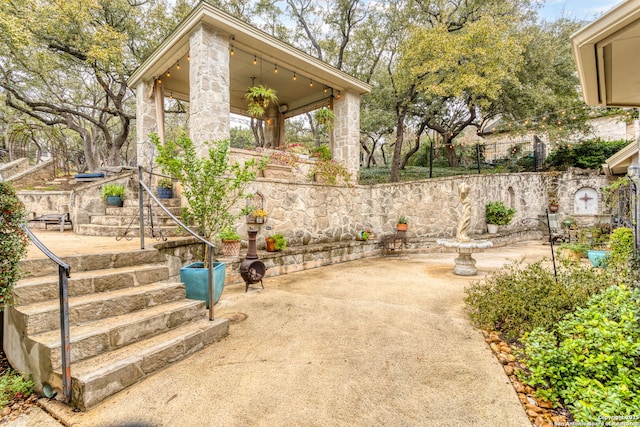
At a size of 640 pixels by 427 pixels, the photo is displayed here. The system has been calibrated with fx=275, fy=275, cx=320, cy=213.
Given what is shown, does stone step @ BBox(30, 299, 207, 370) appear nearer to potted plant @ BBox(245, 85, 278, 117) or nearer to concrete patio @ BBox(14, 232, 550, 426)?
concrete patio @ BBox(14, 232, 550, 426)

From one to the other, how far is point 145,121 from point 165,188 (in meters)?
2.47

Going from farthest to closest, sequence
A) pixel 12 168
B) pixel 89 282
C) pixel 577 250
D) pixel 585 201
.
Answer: pixel 585 201 < pixel 12 168 < pixel 577 250 < pixel 89 282

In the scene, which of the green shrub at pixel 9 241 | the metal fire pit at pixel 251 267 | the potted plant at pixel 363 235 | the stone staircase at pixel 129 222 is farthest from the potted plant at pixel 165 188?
the potted plant at pixel 363 235

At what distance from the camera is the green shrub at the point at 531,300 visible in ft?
8.98

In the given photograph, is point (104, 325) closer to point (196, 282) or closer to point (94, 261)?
point (94, 261)

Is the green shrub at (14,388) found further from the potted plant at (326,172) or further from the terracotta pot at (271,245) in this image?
the potted plant at (326,172)

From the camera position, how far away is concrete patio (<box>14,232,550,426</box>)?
5.66ft

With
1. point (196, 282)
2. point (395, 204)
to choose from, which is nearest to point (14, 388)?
point (196, 282)

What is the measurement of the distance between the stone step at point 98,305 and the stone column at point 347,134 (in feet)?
18.8

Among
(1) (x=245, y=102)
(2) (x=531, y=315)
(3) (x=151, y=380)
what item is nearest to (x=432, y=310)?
(2) (x=531, y=315)

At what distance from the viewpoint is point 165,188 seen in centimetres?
584

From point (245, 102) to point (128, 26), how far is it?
5.73m

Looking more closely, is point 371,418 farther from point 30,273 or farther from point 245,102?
point 245,102

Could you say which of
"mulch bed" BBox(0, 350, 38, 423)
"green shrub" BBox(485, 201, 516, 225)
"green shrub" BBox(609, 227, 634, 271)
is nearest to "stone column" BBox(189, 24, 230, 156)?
"mulch bed" BBox(0, 350, 38, 423)
